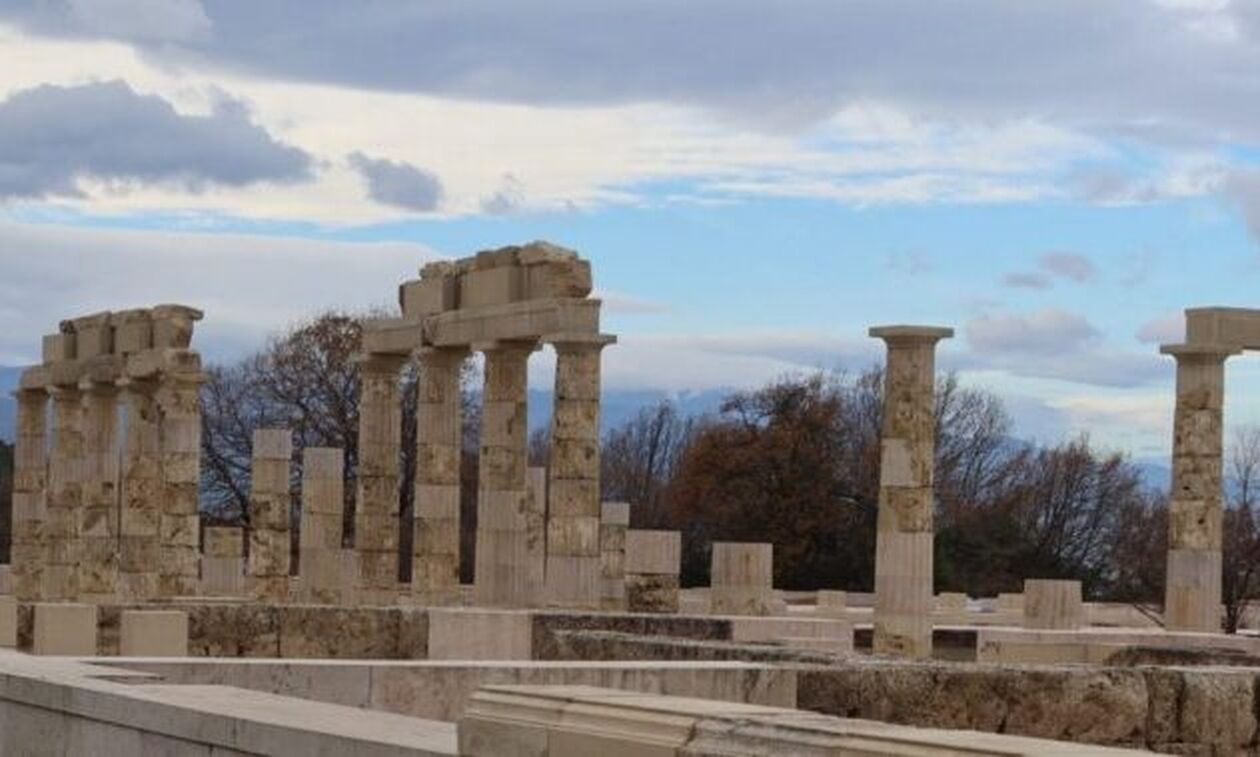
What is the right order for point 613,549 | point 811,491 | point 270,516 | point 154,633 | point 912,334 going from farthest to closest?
point 811,491
point 613,549
point 270,516
point 912,334
point 154,633

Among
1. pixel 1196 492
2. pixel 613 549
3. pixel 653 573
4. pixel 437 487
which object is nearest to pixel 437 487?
pixel 437 487

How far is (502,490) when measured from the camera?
37562 mm

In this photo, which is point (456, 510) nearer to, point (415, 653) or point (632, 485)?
point (415, 653)

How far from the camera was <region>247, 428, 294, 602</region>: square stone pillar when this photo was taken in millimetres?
44594

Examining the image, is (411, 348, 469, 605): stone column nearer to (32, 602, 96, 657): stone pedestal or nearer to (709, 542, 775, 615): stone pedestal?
(709, 542, 775, 615): stone pedestal

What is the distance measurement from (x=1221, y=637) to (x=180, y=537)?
66.2 ft

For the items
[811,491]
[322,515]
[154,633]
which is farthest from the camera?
[811,491]

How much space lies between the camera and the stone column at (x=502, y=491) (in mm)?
37188

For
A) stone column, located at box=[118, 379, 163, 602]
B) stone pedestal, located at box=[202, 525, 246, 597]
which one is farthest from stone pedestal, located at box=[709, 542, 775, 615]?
stone pedestal, located at box=[202, 525, 246, 597]

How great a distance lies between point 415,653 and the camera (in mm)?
21953

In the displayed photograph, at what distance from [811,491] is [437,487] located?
2671cm

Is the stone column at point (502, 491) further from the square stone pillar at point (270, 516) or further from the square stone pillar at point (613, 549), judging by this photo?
the square stone pillar at point (613, 549)

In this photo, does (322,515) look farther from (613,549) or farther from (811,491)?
(811,491)

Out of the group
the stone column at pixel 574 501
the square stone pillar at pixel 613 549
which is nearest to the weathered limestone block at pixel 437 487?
the stone column at pixel 574 501
